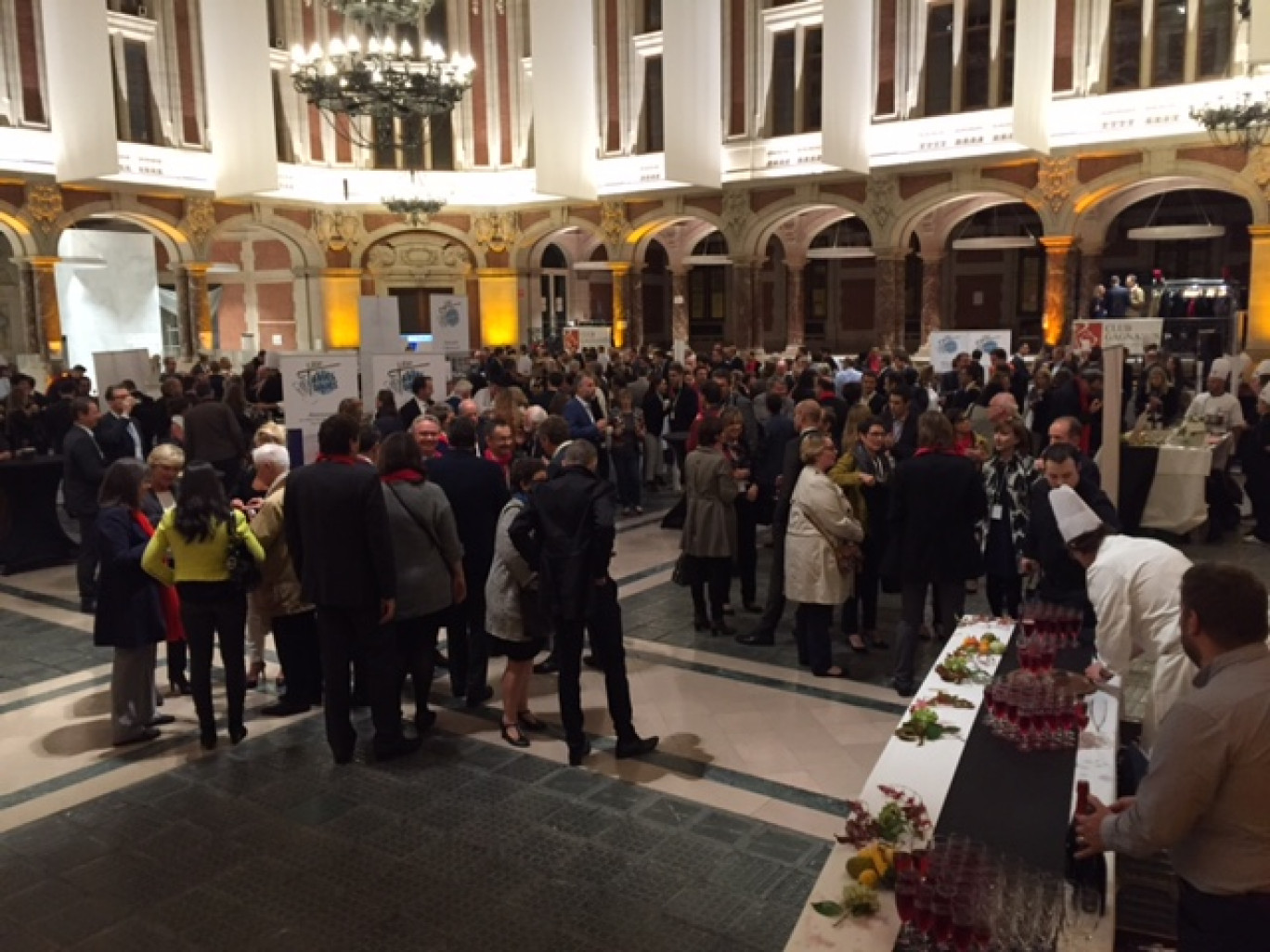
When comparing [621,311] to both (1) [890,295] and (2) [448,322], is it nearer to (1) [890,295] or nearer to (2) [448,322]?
(1) [890,295]

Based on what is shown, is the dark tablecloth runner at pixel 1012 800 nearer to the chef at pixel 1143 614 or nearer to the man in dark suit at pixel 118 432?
the chef at pixel 1143 614

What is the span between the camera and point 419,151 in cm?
2062

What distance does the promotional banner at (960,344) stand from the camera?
39.5ft

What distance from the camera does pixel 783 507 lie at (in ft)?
18.8

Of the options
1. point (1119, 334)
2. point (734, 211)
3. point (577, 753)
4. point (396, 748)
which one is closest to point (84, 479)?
point (396, 748)

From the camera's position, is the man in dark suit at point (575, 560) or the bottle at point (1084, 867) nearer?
the bottle at point (1084, 867)

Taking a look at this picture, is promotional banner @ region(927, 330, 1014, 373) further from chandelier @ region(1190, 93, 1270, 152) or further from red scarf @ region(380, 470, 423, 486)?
red scarf @ region(380, 470, 423, 486)

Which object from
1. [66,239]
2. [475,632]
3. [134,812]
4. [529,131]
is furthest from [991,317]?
[134,812]

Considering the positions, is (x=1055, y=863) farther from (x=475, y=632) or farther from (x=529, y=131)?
(x=529, y=131)

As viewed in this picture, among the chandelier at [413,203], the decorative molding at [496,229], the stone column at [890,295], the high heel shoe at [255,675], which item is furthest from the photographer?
the decorative molding at [496,229]

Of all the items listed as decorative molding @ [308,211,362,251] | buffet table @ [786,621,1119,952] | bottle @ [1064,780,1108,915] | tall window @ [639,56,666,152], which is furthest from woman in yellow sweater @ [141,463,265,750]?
decorative molding @ [308,211,362,251]

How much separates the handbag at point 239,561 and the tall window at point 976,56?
1546 cm

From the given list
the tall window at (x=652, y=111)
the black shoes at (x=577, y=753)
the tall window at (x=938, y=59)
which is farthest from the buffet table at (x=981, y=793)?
the tall window at (x=652, y=111)

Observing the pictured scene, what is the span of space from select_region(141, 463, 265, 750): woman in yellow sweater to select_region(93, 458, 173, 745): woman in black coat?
20cm
